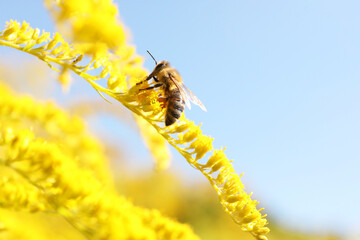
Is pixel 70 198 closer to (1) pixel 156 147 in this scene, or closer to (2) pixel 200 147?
(2) pixel 200 147

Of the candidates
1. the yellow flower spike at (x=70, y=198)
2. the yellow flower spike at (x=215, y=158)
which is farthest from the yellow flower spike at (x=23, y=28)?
the yellow flower spike at (x=215, y=158)

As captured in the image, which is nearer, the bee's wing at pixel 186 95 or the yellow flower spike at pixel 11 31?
the yellow flower spike at pixel 11 31

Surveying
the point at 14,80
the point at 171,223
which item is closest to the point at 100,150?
the point at 171,223

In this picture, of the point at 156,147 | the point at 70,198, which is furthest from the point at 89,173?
the point at 156,147

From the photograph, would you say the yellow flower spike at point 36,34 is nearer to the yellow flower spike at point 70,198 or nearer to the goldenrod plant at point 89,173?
the goldenrod plant at point 89,173

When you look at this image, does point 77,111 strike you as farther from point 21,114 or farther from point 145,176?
point 145,176

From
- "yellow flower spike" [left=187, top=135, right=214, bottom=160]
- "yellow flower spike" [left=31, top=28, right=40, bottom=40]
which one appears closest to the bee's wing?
"yellow flower spike" [left=187, top=135, right=214, bottom=160]

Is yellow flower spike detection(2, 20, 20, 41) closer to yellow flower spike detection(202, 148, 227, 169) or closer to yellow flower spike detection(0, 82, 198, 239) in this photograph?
yellow flower spike detection(0, 82, 198, 239)
